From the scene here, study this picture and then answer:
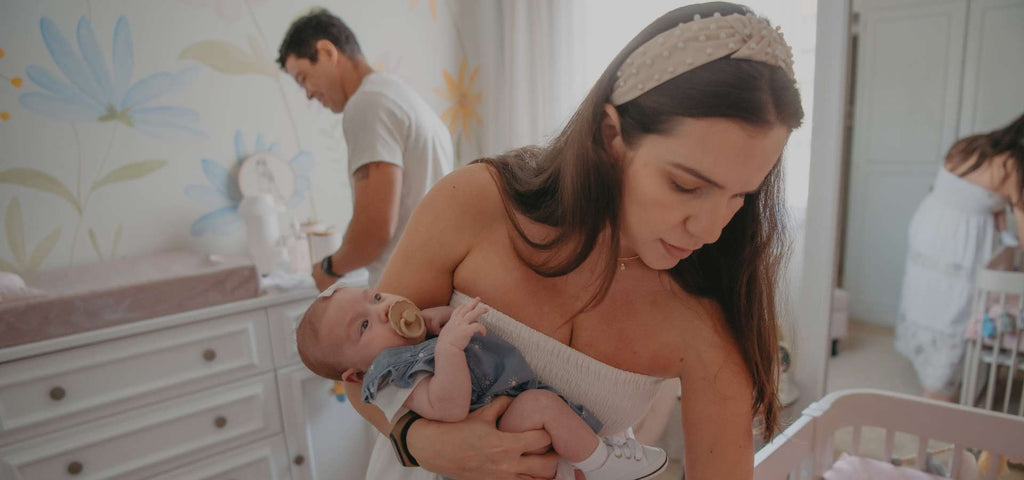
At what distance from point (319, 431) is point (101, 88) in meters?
1.47

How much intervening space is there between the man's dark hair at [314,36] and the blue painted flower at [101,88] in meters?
0.72

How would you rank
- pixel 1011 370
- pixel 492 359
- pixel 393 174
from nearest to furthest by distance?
pixel 492 359 → pixel 1011 370 → pixel 393 174

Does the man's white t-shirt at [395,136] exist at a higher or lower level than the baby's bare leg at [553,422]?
higher

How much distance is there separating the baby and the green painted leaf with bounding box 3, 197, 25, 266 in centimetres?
164

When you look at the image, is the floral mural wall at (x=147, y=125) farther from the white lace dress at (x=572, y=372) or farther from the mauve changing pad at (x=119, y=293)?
the white lace dress at (x=572, y=372)

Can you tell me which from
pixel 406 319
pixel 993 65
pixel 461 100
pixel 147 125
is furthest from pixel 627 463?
pixel 461 100

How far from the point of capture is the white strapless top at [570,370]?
2.82 ft

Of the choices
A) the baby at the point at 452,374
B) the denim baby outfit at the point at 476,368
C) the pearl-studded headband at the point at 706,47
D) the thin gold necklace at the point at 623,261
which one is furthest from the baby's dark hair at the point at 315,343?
the pearl-studded headband at the point at 706,47

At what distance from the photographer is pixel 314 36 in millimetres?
1596

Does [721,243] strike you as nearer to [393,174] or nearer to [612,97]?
[612,97]

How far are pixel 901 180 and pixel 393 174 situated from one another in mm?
1431

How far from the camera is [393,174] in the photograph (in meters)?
1.52

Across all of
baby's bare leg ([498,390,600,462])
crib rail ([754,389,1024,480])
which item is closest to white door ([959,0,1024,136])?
crib rail ([754,389,1024,480])

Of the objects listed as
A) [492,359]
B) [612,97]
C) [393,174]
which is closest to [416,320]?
[492,359]
